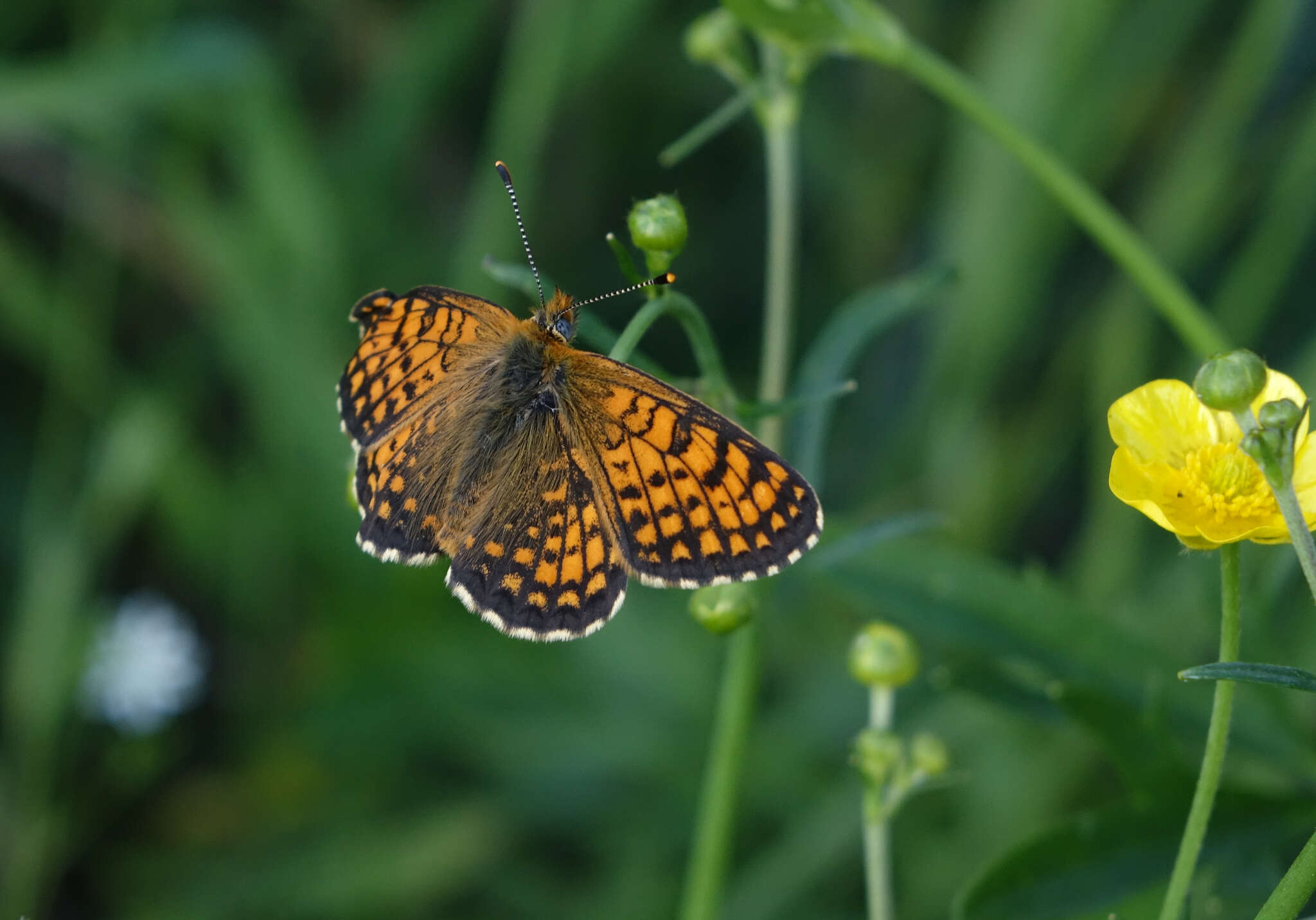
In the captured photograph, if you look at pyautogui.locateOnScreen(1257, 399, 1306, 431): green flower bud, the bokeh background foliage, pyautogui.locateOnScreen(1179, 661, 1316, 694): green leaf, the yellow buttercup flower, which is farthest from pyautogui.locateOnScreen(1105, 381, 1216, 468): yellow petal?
the bokeh background foliage

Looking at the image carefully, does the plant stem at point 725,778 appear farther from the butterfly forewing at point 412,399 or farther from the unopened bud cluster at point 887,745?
the butterfly forewing at point 412,399

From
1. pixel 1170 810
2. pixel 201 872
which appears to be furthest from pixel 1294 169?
pixel 201 872

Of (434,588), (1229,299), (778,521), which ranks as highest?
(1229,299)

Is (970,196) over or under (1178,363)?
over

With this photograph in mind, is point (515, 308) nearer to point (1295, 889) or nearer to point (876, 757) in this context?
point (876, 757)

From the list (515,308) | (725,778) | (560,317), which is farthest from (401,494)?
(515,308)

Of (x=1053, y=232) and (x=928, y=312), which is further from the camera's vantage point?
(x=928, y=312)

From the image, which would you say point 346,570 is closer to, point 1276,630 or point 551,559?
point 551,559
